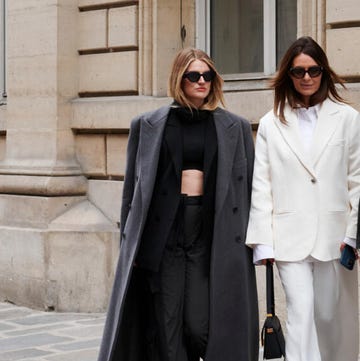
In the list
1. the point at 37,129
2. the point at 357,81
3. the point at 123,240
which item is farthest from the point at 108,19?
the point at 123,240

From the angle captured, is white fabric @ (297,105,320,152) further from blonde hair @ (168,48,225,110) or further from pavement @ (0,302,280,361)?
pavement @ (0,302,280,361)

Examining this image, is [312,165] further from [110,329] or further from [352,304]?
[110,329]

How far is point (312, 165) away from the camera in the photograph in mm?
5043

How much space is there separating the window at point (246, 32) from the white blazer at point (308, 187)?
143 inches

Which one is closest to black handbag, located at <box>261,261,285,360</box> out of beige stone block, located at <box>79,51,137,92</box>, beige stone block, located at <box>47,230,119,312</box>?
beige stone block, located at <box>47,230,119,312</box>

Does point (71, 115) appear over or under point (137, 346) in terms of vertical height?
over

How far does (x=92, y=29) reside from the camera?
31.8ft

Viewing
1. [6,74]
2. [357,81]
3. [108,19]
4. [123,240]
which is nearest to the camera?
[123,240]

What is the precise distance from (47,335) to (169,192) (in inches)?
135

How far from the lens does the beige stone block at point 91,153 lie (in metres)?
9.61

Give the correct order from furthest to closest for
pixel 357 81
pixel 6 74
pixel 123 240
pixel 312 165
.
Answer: pixel 6 74, pixel 357 81, pixel 123 240, pixel 312 165

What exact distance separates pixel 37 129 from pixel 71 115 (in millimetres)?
362

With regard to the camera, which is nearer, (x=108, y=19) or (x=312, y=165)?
(x=312, y=165)

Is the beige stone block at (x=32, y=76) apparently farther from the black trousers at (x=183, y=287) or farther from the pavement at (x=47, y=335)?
the black trousers at (x=183, y=287)
